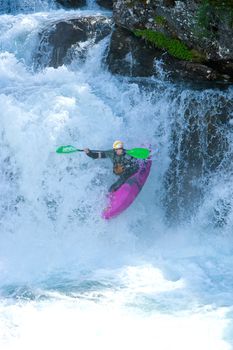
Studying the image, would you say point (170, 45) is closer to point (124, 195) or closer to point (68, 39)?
point (68, 39)

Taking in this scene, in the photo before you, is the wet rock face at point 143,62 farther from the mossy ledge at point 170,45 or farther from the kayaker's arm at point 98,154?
the kayaker's arm at point 98,154

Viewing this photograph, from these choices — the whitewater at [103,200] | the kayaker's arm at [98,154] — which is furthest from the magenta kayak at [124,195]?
the kayaker's arm at [98,154]

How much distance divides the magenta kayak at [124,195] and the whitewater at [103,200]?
0.71ft

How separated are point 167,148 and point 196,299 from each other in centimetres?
287

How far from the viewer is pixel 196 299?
22.2 feet

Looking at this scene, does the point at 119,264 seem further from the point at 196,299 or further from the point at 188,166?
the point at 188,166

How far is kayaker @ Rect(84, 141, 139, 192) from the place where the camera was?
8.19 m

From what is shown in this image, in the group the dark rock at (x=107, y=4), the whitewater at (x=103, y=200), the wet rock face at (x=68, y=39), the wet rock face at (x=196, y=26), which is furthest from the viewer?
the dark rock at (x=107, y=4)

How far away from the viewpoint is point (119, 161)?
8.28m

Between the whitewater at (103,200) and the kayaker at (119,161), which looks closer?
the whitewater at (103,200)

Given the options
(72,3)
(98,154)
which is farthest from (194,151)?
(72,3)

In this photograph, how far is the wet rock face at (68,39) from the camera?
10.2 meters

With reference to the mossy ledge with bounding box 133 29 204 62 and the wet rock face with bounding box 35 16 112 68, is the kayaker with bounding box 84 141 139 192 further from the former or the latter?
the wet rock face with bounding box 35 16 112 68

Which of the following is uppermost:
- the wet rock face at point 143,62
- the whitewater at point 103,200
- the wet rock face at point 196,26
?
the wet rock face at point 196,26
